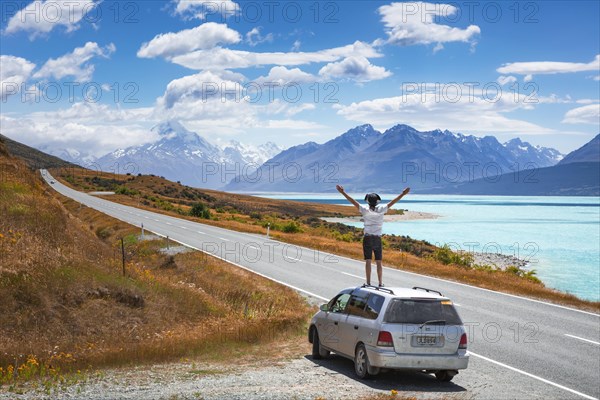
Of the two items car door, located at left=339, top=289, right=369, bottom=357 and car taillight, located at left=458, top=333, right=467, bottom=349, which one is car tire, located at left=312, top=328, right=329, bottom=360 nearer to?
car door, located at left=339, top=289, right=369, bottom=357

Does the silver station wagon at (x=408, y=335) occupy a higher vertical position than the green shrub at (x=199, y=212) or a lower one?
lower

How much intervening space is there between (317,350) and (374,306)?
2663 millimetres

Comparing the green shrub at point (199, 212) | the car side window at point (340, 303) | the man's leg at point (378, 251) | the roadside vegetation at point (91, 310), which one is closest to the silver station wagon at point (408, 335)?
the car side window at point (340, 303)

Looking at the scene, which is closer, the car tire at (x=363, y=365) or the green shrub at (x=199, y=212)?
the car tire at (x=363, y=365)

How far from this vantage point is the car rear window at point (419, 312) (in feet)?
39.5

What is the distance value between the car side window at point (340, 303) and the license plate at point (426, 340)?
2.14 meters

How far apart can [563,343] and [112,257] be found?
15353 mm

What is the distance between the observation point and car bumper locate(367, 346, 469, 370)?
11.9m

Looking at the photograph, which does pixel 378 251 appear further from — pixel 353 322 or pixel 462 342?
pixel 462 342

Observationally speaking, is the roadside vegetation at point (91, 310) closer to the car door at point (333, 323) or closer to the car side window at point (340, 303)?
the car door at point (333, 323)

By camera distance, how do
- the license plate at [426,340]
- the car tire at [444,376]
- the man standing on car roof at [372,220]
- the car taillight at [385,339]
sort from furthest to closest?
the man standing on car roof at [372,220] → the car tire at [444,376] → the license plate at [426,340] → the car taillight at [385,339]

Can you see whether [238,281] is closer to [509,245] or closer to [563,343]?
[563,343]

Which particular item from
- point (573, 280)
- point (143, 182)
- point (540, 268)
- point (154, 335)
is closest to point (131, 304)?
point (154, 335)

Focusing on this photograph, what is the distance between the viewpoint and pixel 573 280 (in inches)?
2192
